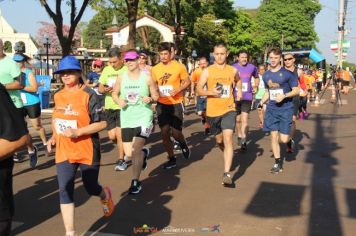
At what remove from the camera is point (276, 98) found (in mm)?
7457

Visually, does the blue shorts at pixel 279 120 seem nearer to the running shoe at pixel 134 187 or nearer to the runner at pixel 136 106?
the runner at pixel 136 106

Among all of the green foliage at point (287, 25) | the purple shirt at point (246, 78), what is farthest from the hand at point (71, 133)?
the green foliage at point (287, 25)

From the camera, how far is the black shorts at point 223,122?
6.55m

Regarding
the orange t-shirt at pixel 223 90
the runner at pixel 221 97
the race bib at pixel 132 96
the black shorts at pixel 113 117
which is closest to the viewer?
the race bib at pixel 132 96

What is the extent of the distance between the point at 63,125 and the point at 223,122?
9.20ft

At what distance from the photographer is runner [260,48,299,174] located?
7.51m

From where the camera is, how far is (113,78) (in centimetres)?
764

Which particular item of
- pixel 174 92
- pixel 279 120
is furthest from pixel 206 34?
pixel 174 92

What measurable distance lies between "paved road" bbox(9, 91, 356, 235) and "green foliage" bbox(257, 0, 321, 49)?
69.7 metres

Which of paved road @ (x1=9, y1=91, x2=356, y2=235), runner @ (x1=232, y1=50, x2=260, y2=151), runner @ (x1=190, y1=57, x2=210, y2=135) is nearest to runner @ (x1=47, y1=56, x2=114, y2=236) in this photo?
paved road @ (x1=9, y1=91, x2=356, y2=235)

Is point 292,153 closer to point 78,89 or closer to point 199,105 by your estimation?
point 199,105

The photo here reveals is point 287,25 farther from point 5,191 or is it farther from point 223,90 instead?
point 5,191

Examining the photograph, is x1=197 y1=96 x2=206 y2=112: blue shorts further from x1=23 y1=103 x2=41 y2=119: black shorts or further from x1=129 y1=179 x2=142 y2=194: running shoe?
x1=129 y1=179 x2=142 y2=194: running shoe

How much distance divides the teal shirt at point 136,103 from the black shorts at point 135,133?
0.05 metres
